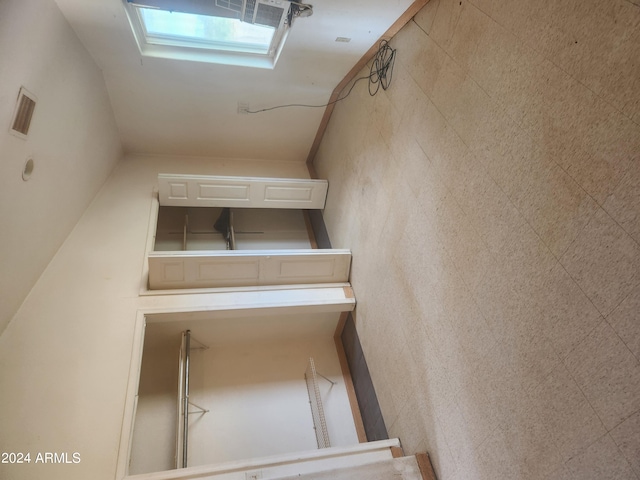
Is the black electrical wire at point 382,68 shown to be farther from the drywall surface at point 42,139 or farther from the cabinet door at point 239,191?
the drywall surface at point 42,139

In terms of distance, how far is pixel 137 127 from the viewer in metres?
3.56

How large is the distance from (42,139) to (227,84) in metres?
1.61

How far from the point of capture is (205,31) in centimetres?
276

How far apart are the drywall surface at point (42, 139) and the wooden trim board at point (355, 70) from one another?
2.17 m

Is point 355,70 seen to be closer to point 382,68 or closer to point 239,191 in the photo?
point 382,68

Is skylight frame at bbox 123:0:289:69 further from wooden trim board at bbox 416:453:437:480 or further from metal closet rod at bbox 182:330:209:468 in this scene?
wooden trim board at bbox 416:453:437:480

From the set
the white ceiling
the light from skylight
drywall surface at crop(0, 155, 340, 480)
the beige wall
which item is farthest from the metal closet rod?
the light from skylight

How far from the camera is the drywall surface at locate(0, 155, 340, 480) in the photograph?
5.98 ft

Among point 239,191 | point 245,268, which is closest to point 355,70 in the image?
point 239,191

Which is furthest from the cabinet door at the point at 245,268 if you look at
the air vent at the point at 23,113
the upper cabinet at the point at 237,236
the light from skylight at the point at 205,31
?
the light from skylight at the point at 205,31

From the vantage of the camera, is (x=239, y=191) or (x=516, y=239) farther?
(x=239, y=191)

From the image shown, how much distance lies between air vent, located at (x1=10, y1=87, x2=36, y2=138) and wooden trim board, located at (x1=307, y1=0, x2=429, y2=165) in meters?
2.30

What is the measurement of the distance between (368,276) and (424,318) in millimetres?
817

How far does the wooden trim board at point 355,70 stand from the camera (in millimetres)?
2055
